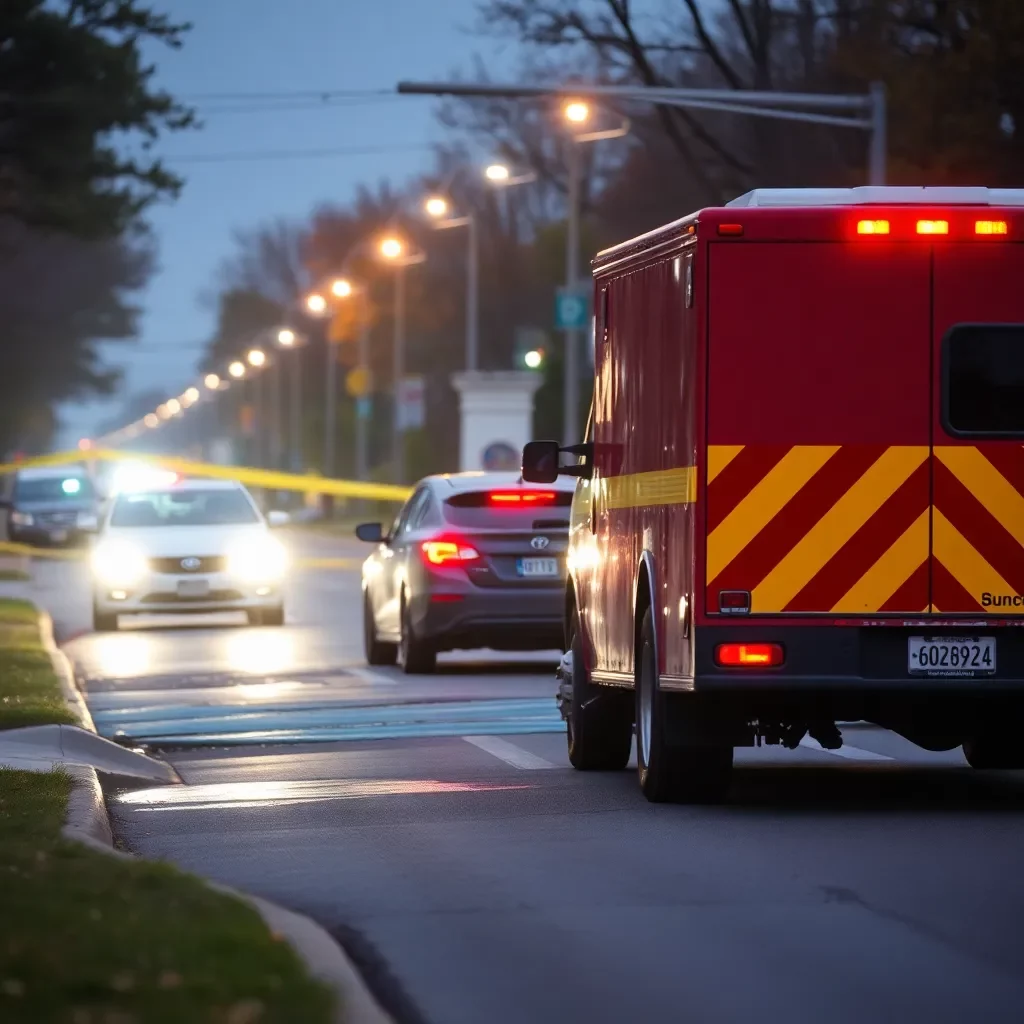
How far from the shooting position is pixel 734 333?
11.8m

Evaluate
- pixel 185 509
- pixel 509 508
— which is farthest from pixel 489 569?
pixel 185 509

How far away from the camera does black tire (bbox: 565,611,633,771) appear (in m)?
14.4

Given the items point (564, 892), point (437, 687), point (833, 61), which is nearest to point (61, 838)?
point (564, 892)

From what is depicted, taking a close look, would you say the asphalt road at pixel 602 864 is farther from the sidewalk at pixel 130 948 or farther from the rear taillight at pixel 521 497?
the rear taillight at pixel 521 497

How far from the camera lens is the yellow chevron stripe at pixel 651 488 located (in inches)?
471

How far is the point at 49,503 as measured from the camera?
61.1 metres

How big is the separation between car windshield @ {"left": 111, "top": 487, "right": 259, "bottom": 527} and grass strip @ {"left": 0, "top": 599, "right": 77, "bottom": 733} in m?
1.63

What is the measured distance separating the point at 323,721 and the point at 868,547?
22.6 ft

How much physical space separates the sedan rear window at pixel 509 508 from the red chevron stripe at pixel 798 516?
10.1m

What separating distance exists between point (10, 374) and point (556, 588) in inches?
3298

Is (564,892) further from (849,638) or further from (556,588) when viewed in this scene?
(556,588)

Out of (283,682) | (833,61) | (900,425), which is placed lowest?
(283,682)

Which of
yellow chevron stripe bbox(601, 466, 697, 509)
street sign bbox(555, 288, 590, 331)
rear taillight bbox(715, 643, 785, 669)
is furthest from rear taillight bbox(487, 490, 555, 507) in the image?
street sign bbox(555, 288, 590, 331)

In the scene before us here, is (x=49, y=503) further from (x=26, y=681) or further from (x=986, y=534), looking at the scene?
(x=986, y=534)
